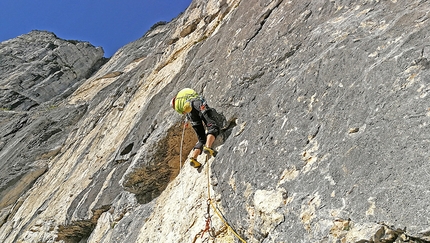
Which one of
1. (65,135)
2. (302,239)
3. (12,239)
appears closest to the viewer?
(302,239)

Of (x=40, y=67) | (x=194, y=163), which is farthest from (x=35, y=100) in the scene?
(x=194, y=163)

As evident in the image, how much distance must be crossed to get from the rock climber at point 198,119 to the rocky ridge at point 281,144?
20 cm

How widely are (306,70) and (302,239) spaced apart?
2.33m

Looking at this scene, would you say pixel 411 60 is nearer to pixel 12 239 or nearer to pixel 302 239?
pixel 302 239

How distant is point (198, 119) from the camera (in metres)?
6.52

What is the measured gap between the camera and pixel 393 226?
2.78 meters

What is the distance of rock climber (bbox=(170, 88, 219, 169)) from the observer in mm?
5898

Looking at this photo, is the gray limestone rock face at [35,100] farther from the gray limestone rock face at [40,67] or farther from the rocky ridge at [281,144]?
the rocky ridge at [281,144]

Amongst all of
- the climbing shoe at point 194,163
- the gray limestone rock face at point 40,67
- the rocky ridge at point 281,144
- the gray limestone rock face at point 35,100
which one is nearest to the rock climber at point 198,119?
the climbing shoe at point 194,163

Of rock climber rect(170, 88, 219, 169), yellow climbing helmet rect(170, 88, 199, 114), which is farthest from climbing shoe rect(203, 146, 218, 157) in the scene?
yellow climbing helmet rect(170, 88, 199, 114)

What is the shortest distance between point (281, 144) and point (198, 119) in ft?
8.00

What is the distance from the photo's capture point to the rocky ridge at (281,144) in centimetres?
313

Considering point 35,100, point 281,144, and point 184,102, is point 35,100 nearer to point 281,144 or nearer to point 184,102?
point 184,102

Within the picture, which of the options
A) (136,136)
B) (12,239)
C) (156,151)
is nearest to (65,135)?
(12,239)
